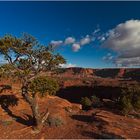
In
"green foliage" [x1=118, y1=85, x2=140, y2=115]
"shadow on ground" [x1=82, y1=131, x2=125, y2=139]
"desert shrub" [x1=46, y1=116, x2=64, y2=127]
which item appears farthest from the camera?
"green foliage" [x1=118, y1=85, x2=140, y2=115]

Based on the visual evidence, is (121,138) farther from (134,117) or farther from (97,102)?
(97,102)

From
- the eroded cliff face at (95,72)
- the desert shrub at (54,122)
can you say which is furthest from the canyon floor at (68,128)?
the eroded cliff face at (95,72)

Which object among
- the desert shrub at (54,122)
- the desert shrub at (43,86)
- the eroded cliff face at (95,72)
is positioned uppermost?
the eroded cliff face at (95,72)

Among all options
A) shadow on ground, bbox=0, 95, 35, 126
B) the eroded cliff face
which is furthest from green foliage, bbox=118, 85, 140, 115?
the eroded cliff face

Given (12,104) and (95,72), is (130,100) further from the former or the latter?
(95,72)

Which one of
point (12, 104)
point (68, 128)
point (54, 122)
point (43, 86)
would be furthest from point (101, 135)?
point (12, 104)

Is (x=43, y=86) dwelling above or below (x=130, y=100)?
above

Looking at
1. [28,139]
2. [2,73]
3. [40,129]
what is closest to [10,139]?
[28,139]

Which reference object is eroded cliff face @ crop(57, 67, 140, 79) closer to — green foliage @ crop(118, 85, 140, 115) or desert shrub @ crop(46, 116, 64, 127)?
green foliage @ crop(118, 85, 140, 115)

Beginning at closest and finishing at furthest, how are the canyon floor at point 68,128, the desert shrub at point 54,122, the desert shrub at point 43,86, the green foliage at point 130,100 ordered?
1. the canyon floor at point 68,128
2. the desert shrub at point 54,122
3. the desert shrub at point 43,86
4. the green foliage at point 130,100

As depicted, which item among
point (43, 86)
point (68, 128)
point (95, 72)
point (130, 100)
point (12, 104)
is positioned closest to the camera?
point (68, 128)

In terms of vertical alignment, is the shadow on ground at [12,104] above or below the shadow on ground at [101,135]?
above

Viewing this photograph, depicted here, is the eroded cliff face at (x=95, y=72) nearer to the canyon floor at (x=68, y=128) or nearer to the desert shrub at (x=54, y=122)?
the canyon floor at (x=68, y=128)

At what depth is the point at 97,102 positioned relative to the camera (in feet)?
98.2
